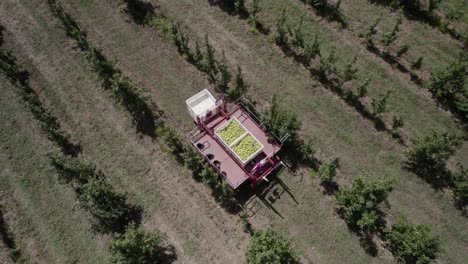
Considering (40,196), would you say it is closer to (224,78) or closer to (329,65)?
(224,78)

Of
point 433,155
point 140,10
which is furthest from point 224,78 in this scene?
point 433,155

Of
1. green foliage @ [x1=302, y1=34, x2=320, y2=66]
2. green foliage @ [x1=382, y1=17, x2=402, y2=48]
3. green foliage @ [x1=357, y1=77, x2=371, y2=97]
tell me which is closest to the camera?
green foliage @ [x1=357, y1=77, x2=371, y2=97]

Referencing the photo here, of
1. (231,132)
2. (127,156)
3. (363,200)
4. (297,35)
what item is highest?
(127,156)

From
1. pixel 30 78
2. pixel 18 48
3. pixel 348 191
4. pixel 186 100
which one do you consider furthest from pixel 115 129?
pixel 348 191

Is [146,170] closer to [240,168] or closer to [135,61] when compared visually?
[240,168]

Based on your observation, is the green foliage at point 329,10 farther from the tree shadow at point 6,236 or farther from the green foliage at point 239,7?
the tree shadow at point 6,236

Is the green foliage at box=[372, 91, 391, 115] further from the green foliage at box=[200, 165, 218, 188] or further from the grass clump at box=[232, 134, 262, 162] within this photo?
the green foliage at box=[200, 165, 218, 188]

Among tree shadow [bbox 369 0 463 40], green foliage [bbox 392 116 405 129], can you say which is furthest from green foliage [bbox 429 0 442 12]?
green foliage [bbox 392 116 405 129]
